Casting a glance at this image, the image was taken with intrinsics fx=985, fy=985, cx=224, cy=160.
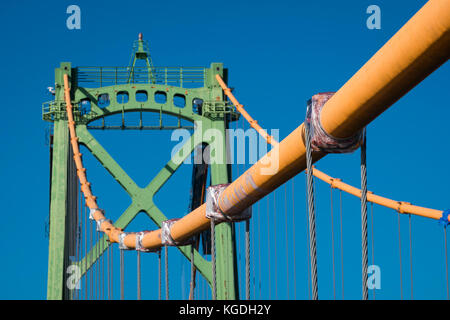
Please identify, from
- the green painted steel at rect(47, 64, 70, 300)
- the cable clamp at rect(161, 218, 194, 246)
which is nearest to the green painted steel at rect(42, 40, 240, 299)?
the green painted steel at rect(47, 64, 70, 300)

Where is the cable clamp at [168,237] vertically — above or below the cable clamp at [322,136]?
above

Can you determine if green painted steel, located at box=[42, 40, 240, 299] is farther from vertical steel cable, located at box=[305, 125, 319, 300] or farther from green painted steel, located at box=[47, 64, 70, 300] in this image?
vertical steel cable, located at box=[305, 125, 319, 300]

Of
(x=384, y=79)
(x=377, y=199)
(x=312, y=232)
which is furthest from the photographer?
(x=377, y=199)

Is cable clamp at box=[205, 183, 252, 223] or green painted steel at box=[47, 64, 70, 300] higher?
green painted steel at box=[47, 64, 70, 300]

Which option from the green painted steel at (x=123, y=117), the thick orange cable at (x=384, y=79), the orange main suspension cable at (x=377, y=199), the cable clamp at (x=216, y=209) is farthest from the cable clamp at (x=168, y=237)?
the green painted steel at (x=123, y=117)

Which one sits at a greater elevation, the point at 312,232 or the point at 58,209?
the point at 58,209

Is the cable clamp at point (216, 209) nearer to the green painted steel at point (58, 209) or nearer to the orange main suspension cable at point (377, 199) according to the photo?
the orange main suspension cable at point (377, 199)

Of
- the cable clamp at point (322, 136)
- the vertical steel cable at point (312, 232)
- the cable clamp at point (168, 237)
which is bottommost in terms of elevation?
the vertical steel cable at point (312, 232)

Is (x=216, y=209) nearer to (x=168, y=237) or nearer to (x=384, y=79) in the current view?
(x=168, y=237)

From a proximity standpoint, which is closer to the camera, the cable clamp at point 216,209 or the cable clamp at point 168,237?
the cable clamp at point 216,209

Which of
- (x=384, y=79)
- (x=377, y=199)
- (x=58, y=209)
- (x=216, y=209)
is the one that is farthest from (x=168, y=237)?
(x=58, y=209)
